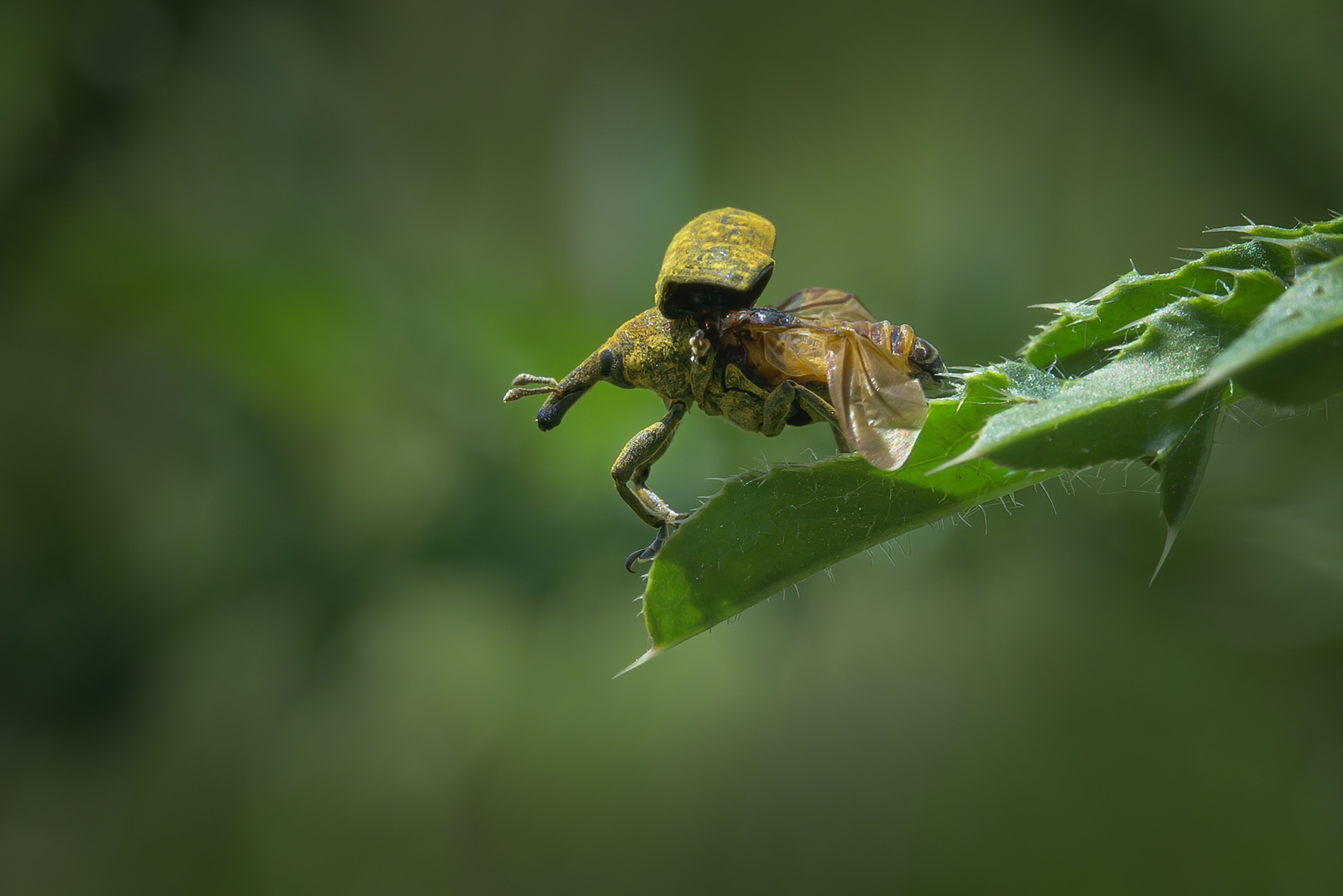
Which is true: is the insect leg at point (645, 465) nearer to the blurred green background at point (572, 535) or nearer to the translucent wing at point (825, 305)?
the translucent wing at point (825, 305)

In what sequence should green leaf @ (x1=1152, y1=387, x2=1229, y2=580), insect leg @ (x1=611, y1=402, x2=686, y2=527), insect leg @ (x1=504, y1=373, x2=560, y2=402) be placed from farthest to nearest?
insect leg @ (x1=504, y1=373, x2=560, y2=402)
insect leg @ (x1=611, y1=402, x2=686, y2=527)
green leaf @ (x1=1152, y1=387, x2=1229, y2=580)

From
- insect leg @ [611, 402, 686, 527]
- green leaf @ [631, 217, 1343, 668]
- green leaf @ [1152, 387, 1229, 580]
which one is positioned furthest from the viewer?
insect leg @ [611, 402, 686, 527]

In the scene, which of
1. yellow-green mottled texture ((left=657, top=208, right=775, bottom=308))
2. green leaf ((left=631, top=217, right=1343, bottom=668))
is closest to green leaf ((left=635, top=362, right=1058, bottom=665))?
green leaf ((left=631, top=217, right=1343, bottom=668))

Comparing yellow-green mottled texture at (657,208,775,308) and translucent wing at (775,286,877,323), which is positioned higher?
yellow-green mottled texture at (657,208,775,308)

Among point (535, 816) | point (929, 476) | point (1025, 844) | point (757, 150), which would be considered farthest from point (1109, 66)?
point (535, 816)

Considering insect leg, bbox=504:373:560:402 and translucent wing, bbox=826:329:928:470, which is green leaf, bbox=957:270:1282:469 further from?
insect leg, bbox=504:373:560:402

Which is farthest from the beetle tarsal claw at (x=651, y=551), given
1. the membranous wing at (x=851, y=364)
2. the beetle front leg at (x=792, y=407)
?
the membranous wing at (x=851, y=364)
